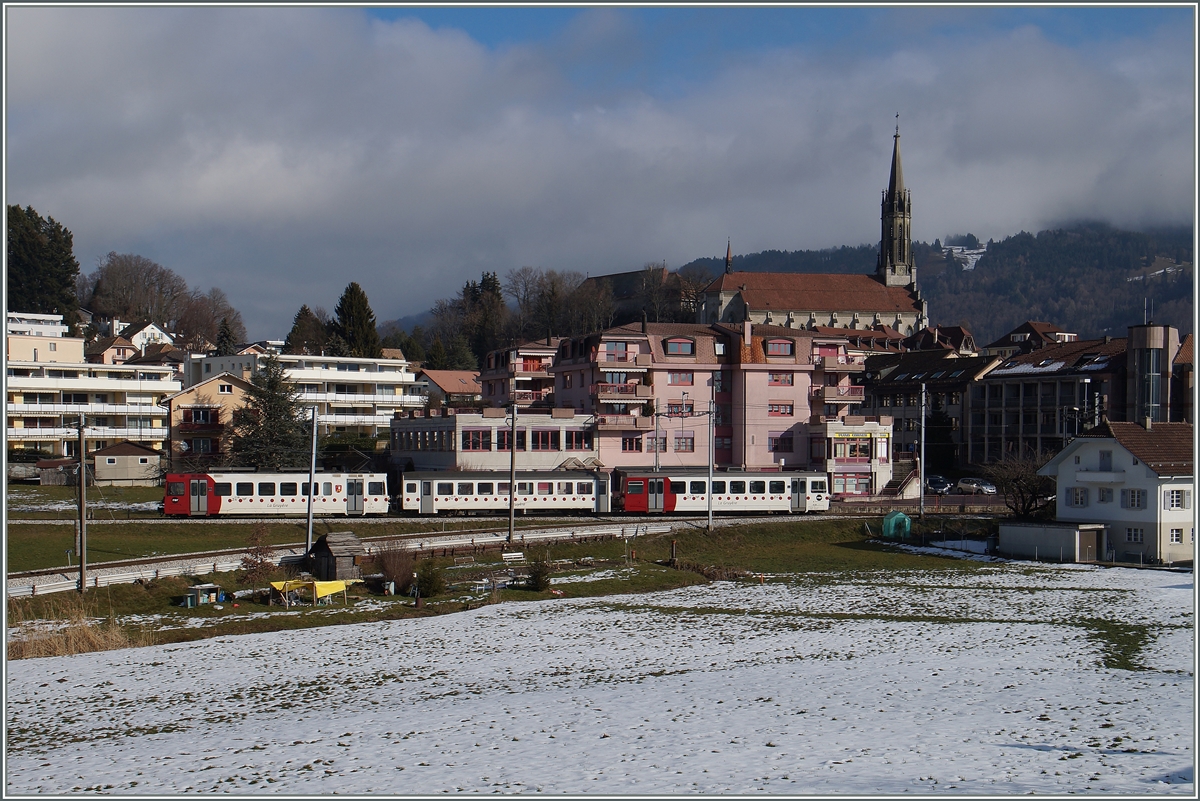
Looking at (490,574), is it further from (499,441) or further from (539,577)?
(499,441)

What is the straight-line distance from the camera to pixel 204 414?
222 feet

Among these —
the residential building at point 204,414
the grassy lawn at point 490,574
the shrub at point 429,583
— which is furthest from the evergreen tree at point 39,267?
the shrub at point 429,583

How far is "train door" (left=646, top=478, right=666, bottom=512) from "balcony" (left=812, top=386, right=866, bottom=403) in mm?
17462

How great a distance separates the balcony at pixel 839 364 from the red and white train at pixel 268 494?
29096 millimetres

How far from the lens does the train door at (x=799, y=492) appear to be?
50875 millimetres

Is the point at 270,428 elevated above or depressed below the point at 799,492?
above

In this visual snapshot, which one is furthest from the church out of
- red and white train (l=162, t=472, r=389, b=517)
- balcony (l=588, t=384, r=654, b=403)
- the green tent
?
red and white train (l=162, t=472, r=389, b=517)

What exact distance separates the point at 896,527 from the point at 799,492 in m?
5.84

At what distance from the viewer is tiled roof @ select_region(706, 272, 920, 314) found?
5812 inches

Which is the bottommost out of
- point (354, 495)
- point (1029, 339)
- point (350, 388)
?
point (354, 495)

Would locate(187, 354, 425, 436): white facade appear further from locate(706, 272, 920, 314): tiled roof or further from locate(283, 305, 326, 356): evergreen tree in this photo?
locate(706, 272, 920, 314): tiled roof

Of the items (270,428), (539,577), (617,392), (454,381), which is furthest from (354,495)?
(454,381)

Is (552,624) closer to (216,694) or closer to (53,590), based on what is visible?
(216,694)

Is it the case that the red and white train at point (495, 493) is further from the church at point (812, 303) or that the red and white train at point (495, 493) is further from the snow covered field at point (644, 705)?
the church at point (812, 303)
